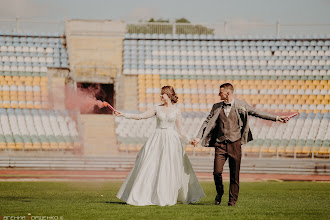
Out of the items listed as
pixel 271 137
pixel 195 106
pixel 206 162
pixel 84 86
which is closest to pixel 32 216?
pixel 206 162

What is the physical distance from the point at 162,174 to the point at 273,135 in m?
16.8

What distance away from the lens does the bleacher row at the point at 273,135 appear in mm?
24891

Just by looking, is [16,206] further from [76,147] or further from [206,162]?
[76,147]

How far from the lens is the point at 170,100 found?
402 inches

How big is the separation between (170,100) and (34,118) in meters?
16.6

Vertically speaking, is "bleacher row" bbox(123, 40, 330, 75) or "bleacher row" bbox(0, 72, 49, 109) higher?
"bleacher row" bbox(123, 40, 330, 75)

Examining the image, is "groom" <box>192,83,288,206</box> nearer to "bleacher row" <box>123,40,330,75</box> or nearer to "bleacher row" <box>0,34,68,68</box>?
"bleacher row" <box>123,40,330,75</box>

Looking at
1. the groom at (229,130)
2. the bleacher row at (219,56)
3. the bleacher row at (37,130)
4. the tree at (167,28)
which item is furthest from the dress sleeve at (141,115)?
the tree at (167,28)

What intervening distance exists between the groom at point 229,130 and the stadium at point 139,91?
9.98 metres

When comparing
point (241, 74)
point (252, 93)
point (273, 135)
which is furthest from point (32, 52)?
point (273, 135)

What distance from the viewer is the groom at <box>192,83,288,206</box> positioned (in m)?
9.52

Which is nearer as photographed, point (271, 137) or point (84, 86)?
point (271, 137)

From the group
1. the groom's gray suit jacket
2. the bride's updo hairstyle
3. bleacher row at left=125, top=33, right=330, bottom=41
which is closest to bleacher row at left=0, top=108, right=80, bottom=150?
bleacher row at left=125, top=33, right=330, bottom=41

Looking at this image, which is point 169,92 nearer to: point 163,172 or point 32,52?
point 163,172
